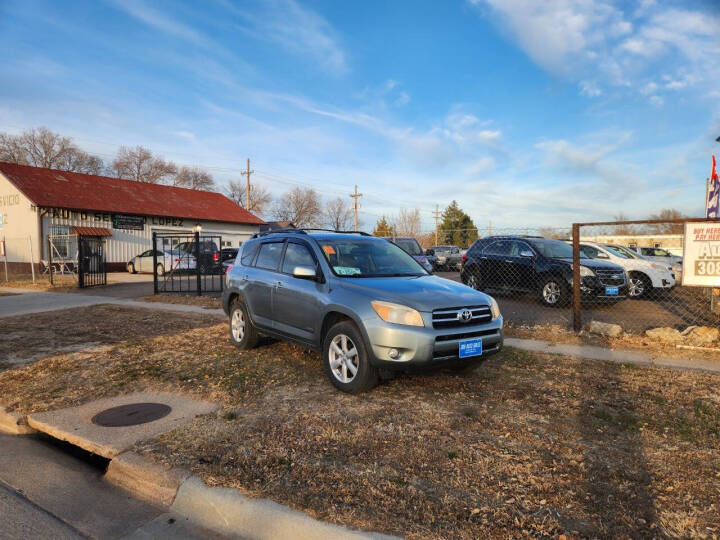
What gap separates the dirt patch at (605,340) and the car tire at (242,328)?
14.1ft

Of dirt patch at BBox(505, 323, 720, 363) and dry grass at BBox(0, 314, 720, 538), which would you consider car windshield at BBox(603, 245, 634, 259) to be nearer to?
dirt patch at BBox(505, 323, 720, 363)

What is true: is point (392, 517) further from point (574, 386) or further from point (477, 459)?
point (574, 386)

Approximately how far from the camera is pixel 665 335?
743 centimetres

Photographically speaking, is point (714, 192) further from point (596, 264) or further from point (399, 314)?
point (399, 314)

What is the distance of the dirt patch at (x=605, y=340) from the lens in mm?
6844

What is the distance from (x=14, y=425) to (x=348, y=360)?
→ 10.4ft

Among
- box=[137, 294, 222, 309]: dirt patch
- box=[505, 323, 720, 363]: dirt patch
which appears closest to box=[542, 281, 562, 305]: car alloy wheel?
box=[505, 323, 720, 363]: dirt patch

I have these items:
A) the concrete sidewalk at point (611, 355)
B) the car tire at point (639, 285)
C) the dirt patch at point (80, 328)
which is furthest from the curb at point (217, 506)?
the car tire at point (639, 285)

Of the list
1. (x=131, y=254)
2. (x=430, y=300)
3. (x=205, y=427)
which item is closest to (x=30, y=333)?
(x=205, y=427)

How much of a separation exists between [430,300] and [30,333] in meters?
→ 7.98

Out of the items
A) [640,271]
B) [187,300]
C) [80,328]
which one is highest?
[640,271]

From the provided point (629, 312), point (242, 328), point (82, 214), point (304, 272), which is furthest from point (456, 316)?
point (82, 214)

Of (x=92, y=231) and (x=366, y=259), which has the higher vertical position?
(x=92, y=231)

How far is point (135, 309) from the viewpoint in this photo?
470 inches
